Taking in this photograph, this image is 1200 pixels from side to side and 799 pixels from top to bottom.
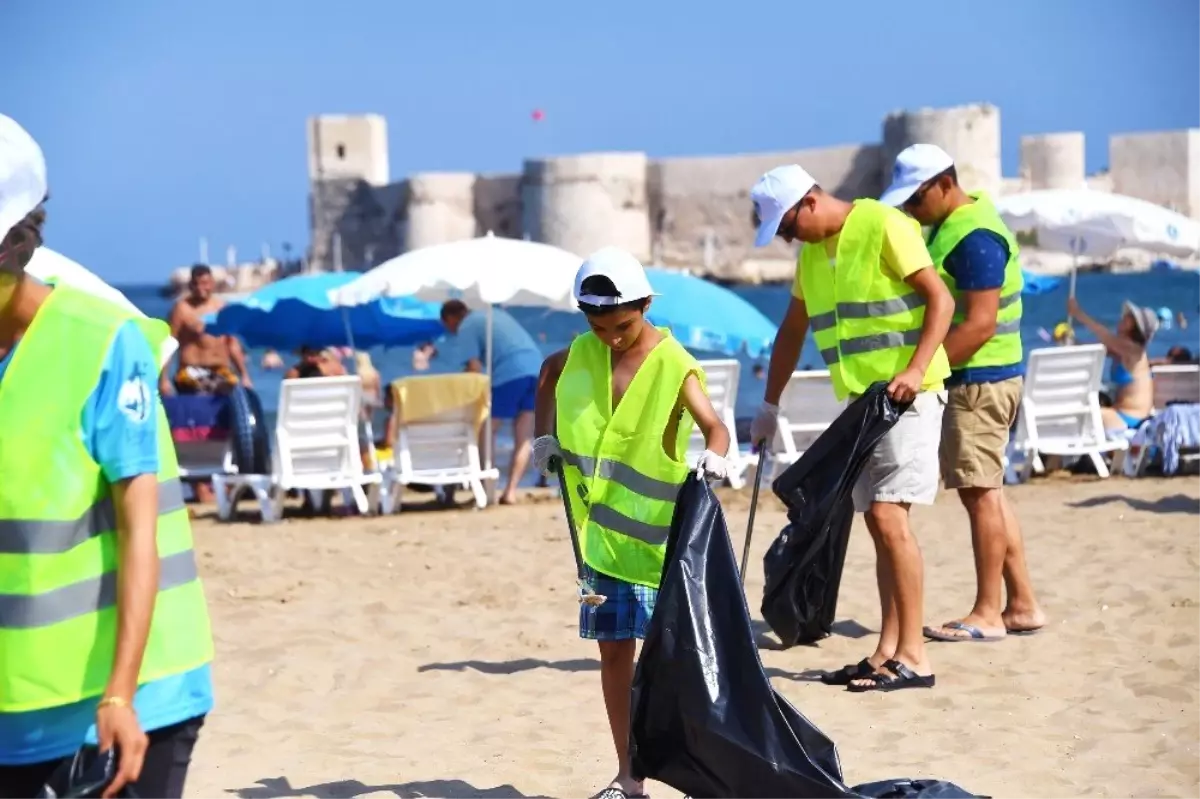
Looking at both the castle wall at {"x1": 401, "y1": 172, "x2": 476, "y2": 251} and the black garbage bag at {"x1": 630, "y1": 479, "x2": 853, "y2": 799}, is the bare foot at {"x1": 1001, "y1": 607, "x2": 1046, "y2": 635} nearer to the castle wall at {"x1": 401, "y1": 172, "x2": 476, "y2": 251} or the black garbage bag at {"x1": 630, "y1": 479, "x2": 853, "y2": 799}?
the black garbage bag at {"x1": 630, "y1": 479, "x2": 853, "y2": 799}

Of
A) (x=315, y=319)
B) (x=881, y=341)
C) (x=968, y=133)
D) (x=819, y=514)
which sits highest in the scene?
(x=968, y=133)

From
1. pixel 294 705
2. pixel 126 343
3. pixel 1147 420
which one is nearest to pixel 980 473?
pixel 294 705

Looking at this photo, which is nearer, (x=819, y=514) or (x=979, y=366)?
(x=819, y=514)

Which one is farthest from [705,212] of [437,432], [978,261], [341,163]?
[978,261]

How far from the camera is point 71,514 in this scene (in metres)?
2.04

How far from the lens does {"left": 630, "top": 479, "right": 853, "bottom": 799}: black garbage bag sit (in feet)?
10.3

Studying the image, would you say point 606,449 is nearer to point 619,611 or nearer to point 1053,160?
point 619,611

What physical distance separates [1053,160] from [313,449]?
5126 centimetres

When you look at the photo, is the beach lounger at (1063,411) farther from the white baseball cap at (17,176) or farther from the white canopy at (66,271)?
the white baseball cap at (17,176)

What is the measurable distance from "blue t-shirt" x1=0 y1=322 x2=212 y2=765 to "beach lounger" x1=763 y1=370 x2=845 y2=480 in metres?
8.21

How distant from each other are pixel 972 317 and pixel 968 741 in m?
1.38

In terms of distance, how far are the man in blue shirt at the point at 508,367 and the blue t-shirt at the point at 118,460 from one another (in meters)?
8.03

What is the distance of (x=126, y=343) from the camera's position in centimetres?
205

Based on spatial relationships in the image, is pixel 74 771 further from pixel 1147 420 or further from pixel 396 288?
pixel 1147 420
